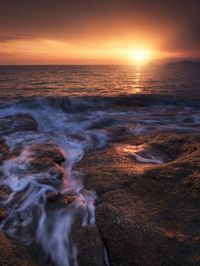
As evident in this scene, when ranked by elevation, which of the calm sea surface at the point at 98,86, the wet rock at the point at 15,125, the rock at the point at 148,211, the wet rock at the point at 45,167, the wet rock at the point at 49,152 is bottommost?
the calm sea surface at the point at 98,86

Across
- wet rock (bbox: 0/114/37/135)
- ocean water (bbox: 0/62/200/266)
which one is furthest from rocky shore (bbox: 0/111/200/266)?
wet rock (bbox: 0/114/37/135)

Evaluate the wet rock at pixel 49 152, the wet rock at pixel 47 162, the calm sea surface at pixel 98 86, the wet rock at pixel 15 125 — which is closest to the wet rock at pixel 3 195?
the wet rock at pixel 47 162

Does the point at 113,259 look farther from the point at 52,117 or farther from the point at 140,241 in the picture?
the point at 52,117

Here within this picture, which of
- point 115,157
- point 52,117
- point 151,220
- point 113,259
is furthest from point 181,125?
point 113,259

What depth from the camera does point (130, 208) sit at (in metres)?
4.32

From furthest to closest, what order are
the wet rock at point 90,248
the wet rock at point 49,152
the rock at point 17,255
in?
the wet rock at point 49,152 → the wet rock at point 90,248 → the rock at point 17,255

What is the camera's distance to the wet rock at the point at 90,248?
3482 millimetres

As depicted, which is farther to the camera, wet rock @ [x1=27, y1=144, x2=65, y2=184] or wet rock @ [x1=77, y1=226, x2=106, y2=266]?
wet rock @ [x1=27, y1=144, x2=65, y2=184]

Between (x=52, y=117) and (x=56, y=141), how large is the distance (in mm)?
4721

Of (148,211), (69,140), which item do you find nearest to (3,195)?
(148,211)

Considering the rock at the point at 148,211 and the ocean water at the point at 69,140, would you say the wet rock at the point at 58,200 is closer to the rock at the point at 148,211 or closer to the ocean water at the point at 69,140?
the ocean water at the point at 69,140

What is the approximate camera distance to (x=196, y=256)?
3.23m

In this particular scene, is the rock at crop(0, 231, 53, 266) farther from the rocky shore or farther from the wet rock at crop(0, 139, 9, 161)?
the wet rock at crop(0, 139, 9, 161)

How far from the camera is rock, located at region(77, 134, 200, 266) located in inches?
134
